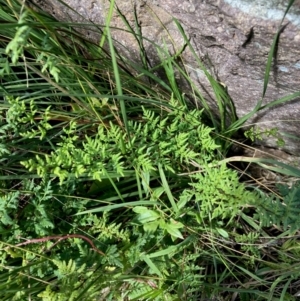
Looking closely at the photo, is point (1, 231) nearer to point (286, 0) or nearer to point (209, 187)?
point (209, 187)

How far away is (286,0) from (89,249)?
91 centimetres

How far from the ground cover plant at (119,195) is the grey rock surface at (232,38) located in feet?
0.18

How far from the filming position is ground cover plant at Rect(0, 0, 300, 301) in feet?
4.00

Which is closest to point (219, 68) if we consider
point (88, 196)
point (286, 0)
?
point (286, 0)

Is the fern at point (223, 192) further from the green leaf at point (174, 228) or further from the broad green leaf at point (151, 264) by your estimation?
the broad green leaf at point (151, 264)

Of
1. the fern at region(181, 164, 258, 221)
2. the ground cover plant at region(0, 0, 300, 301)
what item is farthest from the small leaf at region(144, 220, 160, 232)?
the fern at region(181, 164, 258, 221)

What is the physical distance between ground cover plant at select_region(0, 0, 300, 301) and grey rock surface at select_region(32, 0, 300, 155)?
0.18ft

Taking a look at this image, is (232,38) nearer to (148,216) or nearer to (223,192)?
(223,192)

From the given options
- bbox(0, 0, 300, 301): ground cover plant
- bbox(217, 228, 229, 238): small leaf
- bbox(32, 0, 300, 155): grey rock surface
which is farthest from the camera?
bbox(217, 228, 229, 238): small leaf

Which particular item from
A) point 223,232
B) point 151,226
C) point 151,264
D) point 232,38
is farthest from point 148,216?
point 232,38

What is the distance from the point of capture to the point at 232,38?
1164 mm

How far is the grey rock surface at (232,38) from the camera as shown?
42.4 inches

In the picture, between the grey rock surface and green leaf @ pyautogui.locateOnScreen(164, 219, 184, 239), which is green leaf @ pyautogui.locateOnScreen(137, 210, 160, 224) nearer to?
green leaf @ pyautogui.locateOnScreen(164, 219, 184, 239)

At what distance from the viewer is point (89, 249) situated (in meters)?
1.32
